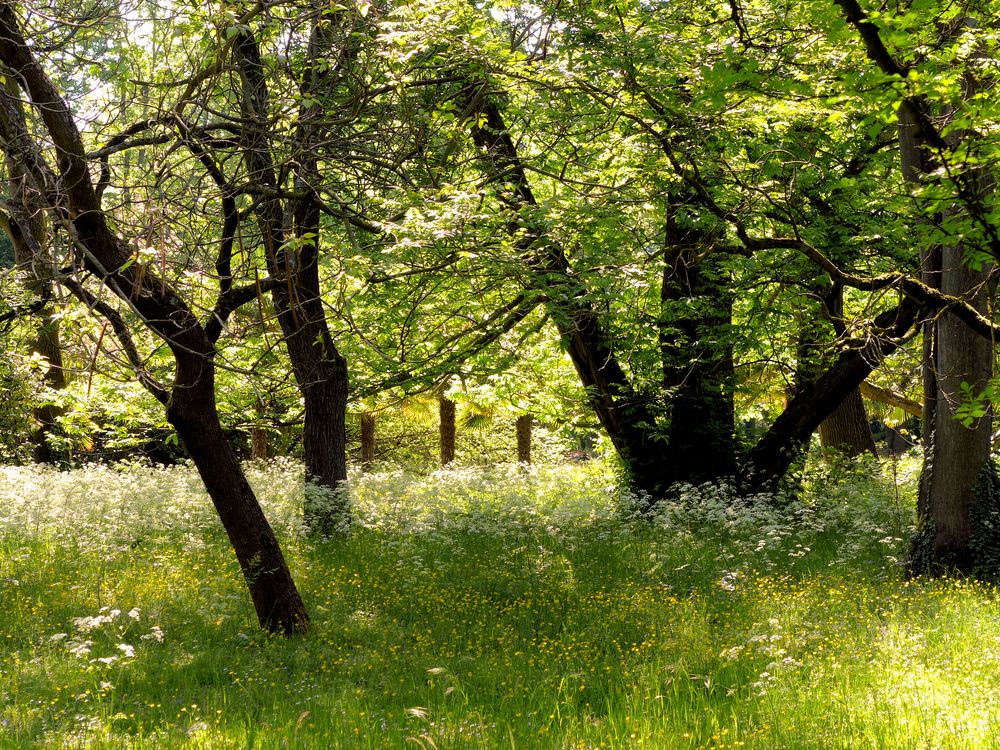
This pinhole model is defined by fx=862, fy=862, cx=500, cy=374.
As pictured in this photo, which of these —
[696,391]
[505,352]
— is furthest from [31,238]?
[696,391]

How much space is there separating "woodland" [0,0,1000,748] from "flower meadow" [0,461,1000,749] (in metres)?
0.05

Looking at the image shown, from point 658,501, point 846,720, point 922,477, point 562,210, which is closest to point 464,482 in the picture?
point 658,501

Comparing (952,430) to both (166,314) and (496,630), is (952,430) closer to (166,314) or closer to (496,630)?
(496,630)

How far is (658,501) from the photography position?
13.2 m

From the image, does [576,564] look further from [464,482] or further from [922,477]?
[464,482]

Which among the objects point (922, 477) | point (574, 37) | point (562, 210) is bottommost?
point (922, 477)

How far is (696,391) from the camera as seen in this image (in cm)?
1424

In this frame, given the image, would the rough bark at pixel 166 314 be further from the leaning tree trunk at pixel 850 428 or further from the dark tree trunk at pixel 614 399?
the leaning tree trunk at pixel 850 428

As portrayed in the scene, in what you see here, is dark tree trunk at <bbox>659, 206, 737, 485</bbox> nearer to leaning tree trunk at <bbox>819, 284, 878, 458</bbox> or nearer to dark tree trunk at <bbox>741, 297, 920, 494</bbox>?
dark tree trunk at <bbox>741, 297, 920, 494</bbox>

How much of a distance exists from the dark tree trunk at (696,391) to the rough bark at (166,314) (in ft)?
24.7

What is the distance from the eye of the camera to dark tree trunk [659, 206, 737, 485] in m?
13.8

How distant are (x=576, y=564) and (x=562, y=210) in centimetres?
437

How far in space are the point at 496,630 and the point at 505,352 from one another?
6609 mm

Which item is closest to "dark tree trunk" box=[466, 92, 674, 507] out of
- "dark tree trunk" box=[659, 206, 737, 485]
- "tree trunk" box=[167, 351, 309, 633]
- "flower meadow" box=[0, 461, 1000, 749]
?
"dark tree trunk" box=[659, 206, 737, 485]
